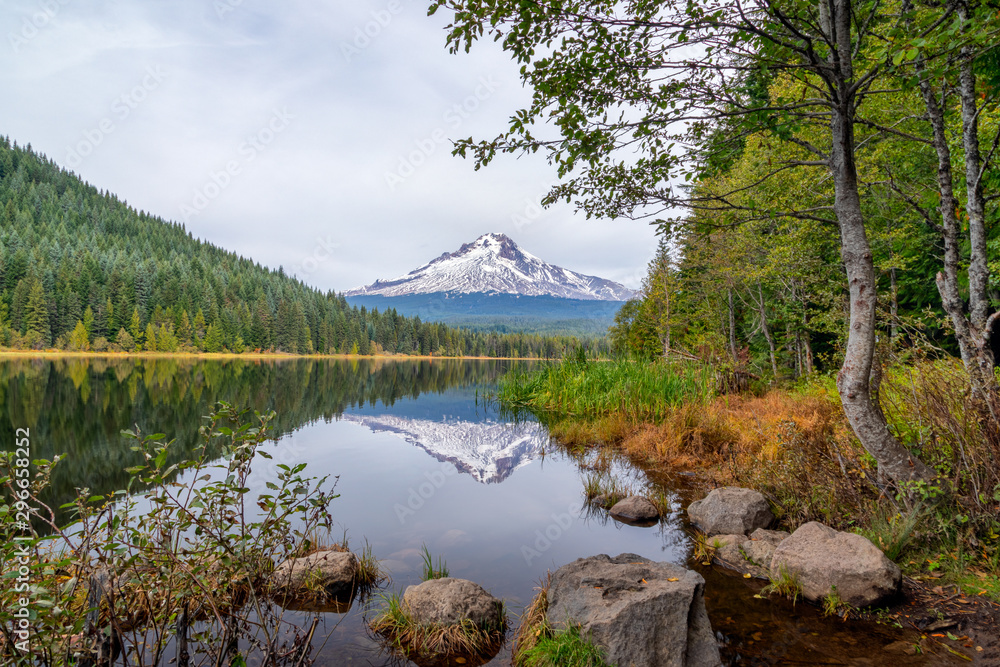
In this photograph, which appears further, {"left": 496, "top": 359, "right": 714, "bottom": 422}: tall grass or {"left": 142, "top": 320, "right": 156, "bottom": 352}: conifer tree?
{"left": 142, "top": 320, "right": 156, "bottom": 352}: conifer tree

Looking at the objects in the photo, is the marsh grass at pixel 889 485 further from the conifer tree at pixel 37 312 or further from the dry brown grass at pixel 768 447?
the conifer tree at pixel 37 312

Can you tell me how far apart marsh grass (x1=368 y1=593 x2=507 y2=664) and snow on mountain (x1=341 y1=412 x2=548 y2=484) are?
18.4ft

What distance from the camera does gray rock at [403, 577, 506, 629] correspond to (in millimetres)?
4012

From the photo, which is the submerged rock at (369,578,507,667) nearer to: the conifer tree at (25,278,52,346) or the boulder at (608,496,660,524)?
the boulder at (608,496,660,524)

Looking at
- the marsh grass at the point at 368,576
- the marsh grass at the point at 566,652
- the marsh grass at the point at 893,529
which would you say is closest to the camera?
the marsh grass at the point at 566,652

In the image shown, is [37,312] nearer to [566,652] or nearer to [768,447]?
[566,652]

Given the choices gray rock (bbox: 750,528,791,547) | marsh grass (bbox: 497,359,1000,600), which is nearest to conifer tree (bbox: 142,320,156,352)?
marsh grass (bbox: 497,359,1000,600)

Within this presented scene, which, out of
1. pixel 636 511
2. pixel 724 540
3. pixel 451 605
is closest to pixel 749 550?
pixel 724 540

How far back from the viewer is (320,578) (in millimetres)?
4629

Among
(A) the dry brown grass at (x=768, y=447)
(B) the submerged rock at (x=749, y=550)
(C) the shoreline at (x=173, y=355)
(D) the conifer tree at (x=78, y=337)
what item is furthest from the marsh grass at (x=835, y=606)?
(D) the conifer tree at (x=78, y=337)

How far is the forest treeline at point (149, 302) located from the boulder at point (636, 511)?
22.0 meters

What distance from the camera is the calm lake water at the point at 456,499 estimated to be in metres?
A: 3.90

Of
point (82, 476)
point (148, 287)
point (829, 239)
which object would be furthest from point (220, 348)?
point (829, 239)

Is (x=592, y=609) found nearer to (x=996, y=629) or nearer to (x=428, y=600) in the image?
(x=428, y=600)
